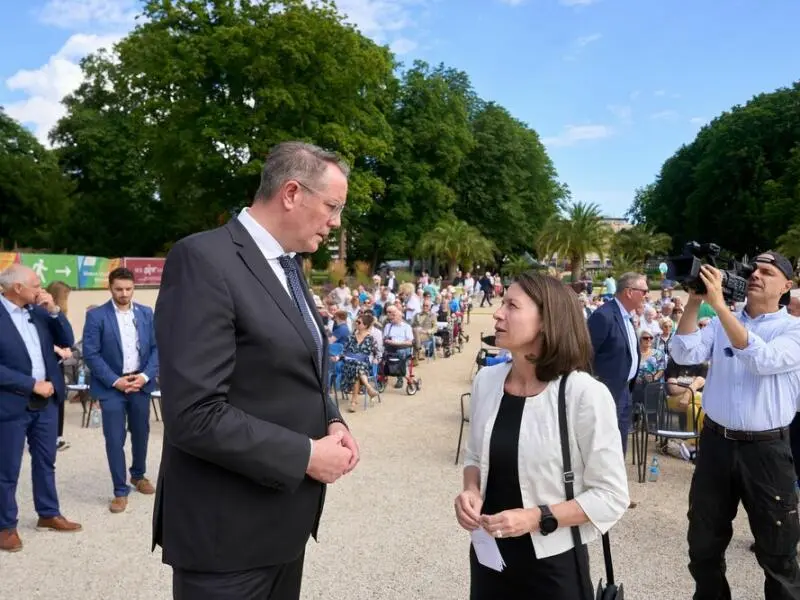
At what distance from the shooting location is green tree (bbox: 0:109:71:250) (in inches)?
1726

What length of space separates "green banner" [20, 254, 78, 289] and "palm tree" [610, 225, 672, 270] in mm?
37873

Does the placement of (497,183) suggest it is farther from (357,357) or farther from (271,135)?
(357,357)

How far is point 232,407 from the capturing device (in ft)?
A: 5.64

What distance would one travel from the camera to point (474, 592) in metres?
2.35

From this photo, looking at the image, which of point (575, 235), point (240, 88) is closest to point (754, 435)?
point (240, 88)

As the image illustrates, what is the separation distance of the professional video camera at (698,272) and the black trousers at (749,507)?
31.2 inches

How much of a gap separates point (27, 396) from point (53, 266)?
2675 centimetres

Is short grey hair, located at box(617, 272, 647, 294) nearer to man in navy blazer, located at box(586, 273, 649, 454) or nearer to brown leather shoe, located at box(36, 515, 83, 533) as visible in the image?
man in navy blazer, located at box(586, 273, 649, 454)

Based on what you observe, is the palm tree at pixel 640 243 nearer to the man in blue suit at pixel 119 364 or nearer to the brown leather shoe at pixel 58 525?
the man in blue suit at pixel 119 364

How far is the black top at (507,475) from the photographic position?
2.20 meters

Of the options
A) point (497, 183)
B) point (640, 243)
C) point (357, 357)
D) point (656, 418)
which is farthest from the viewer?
point (640, 243)

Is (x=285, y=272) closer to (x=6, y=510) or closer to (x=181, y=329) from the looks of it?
(x=181, y=329)

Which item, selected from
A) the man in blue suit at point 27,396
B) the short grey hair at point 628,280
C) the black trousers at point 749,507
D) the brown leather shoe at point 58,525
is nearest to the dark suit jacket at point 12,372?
the man in blue suit at point 27,396

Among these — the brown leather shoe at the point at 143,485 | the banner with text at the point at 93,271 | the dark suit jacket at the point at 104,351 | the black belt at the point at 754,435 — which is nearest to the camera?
the black belt at the point at 754,435
